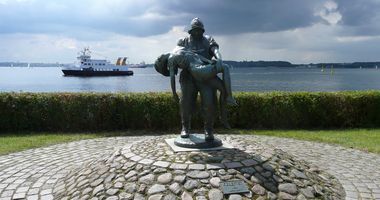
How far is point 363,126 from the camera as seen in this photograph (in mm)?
13711

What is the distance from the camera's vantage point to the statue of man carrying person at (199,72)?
6.62 metres

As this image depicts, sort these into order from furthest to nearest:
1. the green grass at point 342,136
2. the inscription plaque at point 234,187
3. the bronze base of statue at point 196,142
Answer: the green grass at point 342,136
the bronze base of statue at point 196,142
the inscription plaque at point 234,187

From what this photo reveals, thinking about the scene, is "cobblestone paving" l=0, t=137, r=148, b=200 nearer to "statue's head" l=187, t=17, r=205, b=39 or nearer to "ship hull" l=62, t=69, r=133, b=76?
"statue's head" l=187, t=17, r=205, b=39

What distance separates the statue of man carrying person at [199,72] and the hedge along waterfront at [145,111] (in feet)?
17.0

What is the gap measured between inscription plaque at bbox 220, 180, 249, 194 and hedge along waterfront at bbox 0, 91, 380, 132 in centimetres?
675

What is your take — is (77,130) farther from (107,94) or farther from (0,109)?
(0,109)

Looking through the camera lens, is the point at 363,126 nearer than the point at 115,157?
No

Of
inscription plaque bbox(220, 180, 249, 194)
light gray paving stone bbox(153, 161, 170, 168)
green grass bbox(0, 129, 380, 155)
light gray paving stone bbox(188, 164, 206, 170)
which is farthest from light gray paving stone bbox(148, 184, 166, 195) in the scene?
green grass bbox(0, 129, 380, 155)

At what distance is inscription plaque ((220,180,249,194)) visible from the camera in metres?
5.53

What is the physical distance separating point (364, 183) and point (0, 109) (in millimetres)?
10961

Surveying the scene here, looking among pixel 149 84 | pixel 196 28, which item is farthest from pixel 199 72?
pixel 149 84

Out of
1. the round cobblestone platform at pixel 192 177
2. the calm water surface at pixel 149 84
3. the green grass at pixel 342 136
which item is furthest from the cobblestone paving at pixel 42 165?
the calm water surface at pixel 149 84

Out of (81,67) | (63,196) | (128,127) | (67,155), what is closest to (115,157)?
(63,196)

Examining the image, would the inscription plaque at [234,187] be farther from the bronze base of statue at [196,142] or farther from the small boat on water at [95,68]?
the small boat on water at [95,68]
